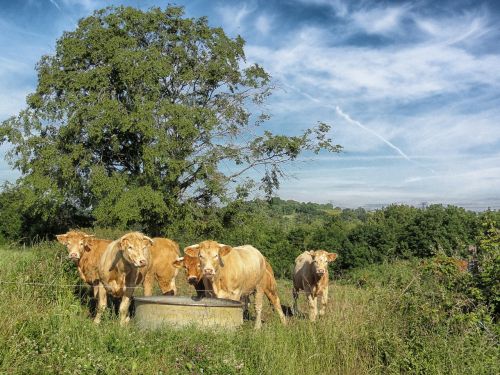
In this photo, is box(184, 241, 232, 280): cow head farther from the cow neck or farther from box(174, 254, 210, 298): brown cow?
the cow neck

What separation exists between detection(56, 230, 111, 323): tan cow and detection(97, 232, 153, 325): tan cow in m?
0.66

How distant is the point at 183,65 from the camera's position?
1223 inches

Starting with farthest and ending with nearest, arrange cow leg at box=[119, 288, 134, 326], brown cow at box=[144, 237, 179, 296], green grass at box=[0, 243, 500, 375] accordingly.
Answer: brown cow at box=[144, 237, 179, 296] < cow leg at box=[119, 288, 134, 326] < green grass at box=[0, 243, 500, 375]

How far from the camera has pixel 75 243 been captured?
11.1 m

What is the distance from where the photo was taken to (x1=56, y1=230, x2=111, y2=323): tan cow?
35.6ft

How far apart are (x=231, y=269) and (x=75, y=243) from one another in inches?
126

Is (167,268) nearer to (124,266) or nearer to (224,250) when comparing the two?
(124,266)

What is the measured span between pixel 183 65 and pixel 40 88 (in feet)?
25.7

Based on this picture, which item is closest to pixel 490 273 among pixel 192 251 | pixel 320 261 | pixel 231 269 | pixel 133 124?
pixel 231 269

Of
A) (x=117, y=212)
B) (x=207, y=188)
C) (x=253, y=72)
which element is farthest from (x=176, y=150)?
(x=253, y=72)

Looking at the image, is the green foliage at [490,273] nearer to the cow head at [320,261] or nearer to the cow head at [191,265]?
the cow head at [320,261]

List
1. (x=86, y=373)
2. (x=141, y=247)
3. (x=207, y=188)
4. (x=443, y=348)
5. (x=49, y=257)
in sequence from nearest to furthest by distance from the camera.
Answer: (x=86, y=373)
(x=443, y=348)
(x=141, y=247)
(x=49, y=257)
(x=207, y=188)

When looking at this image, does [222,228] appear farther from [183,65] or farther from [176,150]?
[183,65]

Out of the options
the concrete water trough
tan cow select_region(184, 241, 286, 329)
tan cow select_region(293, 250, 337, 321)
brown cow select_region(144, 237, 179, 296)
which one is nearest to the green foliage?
tan cow select_region(184, 241, 286, 329)
